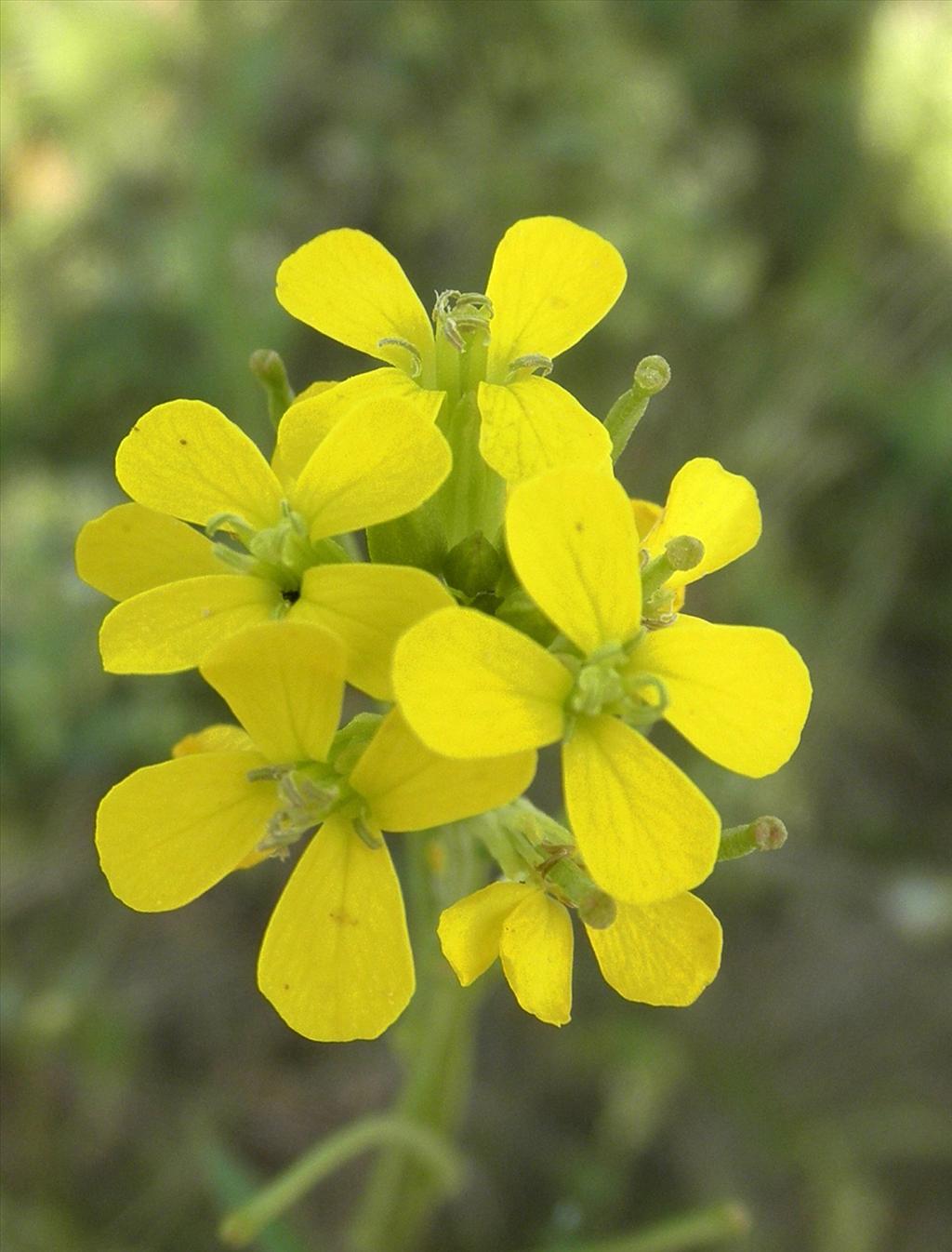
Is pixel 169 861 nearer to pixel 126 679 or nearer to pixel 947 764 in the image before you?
pixel 126 679

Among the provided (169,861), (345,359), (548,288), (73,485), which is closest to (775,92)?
(345,359)

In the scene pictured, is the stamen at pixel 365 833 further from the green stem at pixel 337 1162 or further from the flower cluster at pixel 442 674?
the green stem at pixel 337 1162

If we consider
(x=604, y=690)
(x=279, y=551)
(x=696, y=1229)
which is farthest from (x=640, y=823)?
(x=696, y=1229)

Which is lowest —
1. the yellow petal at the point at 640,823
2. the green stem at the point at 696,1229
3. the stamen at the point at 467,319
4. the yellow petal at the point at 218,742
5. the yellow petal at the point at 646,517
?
the green stem at the point at 696,1229

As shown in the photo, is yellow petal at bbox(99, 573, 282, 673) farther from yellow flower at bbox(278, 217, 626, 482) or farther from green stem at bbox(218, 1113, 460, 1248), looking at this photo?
green stem at bbox(218, 1113, 460, 1248)

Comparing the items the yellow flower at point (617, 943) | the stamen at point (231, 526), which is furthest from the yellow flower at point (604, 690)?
the stamen at point (231, 526)

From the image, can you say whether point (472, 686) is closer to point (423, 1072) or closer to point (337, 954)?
point (337, 954)

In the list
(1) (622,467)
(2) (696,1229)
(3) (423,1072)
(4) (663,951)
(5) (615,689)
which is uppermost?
(5) (615,689)
